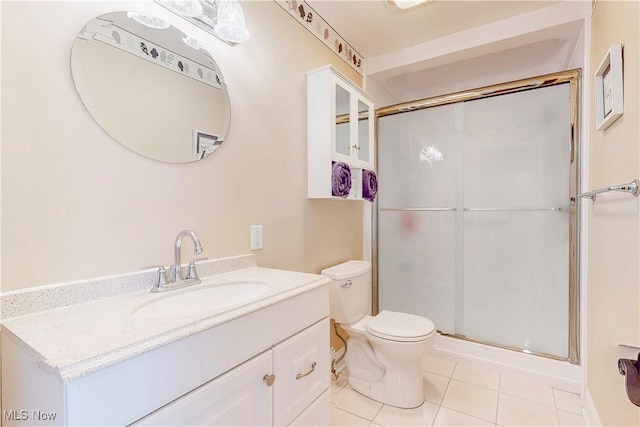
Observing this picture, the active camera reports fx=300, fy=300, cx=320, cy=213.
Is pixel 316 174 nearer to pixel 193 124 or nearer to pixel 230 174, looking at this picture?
pixel 230 174

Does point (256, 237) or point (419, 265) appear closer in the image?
point (256, 237)

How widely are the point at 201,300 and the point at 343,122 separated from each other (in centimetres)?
126

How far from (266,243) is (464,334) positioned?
1.79 metres

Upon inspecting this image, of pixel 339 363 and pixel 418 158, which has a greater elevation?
pixel 418 158

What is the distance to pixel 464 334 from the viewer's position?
233 centimetres

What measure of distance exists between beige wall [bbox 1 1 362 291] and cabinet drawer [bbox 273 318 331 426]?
1.68 feet

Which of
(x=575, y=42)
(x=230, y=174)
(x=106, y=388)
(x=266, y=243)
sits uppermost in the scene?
(x=575, y=42)

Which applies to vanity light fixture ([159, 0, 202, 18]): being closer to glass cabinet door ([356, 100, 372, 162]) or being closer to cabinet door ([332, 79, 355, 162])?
cabinet door ([332, 79, 355, 162])

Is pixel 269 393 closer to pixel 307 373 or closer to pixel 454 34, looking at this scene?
pixel 307 373

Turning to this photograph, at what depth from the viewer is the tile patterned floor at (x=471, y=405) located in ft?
5.23

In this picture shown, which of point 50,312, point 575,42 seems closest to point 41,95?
point 50,312

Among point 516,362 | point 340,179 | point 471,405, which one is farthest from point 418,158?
point 471,405

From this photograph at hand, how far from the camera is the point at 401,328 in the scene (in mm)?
1709

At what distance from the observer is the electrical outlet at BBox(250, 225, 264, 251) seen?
57.0 inches
